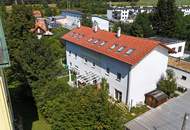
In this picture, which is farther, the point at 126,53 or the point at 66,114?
the point at 126,53

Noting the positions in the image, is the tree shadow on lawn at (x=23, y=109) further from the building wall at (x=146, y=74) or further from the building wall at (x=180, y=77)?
the building wall at (x=180, y=77)

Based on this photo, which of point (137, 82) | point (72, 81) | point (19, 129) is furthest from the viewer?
point (72, 81)

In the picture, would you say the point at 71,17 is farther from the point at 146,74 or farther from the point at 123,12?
the point at 146,74

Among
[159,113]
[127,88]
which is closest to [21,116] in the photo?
[127,88]

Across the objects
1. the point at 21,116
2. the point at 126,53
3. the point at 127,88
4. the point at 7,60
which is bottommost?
the point at 21,116

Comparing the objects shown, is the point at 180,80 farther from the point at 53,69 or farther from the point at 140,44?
the point at 53,69

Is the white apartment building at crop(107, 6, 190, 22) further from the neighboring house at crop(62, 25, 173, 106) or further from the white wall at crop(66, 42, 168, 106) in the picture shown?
the white wall at crop(66, 42, 168, 106)

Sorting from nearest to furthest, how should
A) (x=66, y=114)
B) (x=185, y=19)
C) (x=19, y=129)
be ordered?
(x=66, y=114) < (x=19, y=129) < (x=185, y=19)
